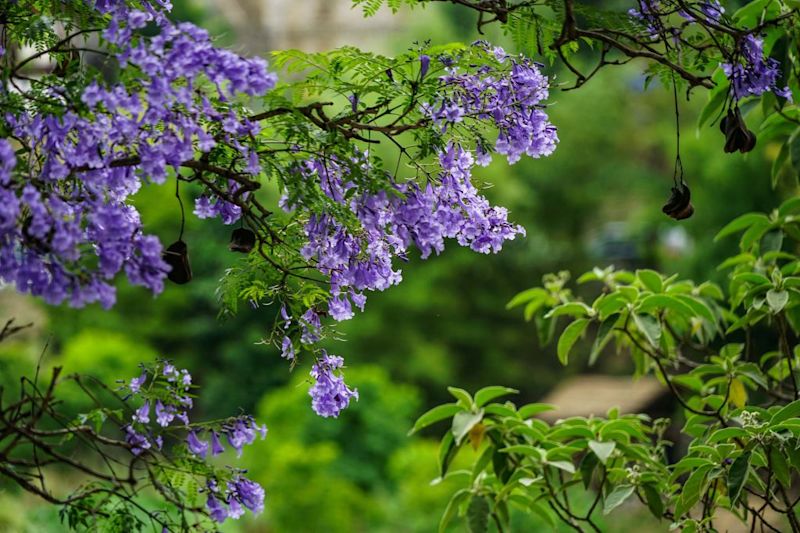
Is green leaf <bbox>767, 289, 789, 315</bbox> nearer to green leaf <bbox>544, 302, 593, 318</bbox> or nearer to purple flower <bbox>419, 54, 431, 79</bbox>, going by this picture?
green leaf <bbox>544, 302, 593, 318</bbox>

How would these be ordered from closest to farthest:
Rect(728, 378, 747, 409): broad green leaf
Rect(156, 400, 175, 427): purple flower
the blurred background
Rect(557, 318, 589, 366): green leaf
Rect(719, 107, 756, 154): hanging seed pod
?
Rect(156, 400, 175, 427): purple flower < Rect(719, 107, 756, 154): hanging seed pod < Rect(557, 318, 589, 366): green leaf < Rect(728, 378, 747, 409): broad green leaf < the blurred background

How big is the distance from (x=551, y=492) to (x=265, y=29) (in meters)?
13.8

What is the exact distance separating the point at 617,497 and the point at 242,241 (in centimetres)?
91

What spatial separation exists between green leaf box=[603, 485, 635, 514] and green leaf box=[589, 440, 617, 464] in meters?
0.06

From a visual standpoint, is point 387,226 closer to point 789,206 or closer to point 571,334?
point 571,334

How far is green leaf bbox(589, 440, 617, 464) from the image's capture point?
1.89 m

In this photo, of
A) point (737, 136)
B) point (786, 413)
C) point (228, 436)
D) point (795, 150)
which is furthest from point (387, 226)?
point (795, 150)

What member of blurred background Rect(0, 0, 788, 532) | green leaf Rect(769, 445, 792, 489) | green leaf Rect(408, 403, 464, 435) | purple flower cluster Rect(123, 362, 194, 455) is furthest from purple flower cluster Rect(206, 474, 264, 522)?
blurred background Rect(0, 0, 788, 532)

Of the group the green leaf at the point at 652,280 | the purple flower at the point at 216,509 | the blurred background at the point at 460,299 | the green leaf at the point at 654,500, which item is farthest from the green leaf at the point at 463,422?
the blurred background at the point at 460,299

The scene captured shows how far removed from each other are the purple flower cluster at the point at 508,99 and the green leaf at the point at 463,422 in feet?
2.16

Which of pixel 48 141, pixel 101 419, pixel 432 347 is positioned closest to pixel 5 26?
pixel 48 141

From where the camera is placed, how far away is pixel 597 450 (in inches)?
75.4

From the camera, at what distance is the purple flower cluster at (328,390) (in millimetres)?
1470

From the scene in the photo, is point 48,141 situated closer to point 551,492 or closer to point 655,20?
point 655,20
